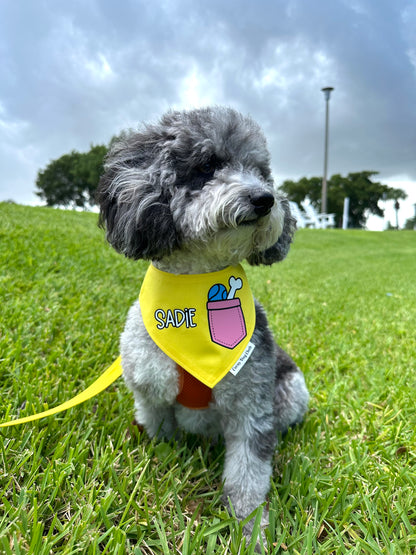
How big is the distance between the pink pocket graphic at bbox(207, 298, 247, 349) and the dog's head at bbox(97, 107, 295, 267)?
23 centimetres

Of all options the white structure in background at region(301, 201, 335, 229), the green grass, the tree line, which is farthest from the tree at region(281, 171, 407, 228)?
the green grass

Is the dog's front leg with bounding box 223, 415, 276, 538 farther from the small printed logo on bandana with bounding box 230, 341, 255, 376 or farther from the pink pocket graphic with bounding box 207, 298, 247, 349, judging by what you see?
the pink pocket graphic with bounding box 207, 298, 247, 349

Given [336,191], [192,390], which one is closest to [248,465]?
[192,390]

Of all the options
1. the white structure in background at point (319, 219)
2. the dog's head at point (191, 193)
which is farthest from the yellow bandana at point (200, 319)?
the white structure in background at point (319, 219)

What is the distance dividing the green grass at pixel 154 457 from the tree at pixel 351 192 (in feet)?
205

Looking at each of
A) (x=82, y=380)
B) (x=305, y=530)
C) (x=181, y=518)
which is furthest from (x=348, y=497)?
(x=82, y=380)

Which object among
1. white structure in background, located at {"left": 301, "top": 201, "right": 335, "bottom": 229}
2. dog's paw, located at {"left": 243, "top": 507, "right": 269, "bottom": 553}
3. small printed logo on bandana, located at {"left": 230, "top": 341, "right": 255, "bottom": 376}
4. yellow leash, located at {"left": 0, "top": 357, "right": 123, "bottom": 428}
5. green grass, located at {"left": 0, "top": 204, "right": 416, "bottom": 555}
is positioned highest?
white structure in background, located at {"left": 301, "top": 201, "right": 335, "bottom": 229}

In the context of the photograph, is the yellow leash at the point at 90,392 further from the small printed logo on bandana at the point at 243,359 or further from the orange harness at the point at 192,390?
the small printed logo on bandana at the point at 243,359

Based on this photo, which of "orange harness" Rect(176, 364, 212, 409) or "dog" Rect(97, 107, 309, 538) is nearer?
"dog" Rect(97, 107, 309, 538)

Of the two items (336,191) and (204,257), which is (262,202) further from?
(336,191)

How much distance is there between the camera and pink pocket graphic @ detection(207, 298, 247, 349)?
216 centimetres

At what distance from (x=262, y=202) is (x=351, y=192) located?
68472 mm

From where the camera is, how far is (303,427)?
2730mm

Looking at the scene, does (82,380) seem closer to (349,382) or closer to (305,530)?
(305,530)
